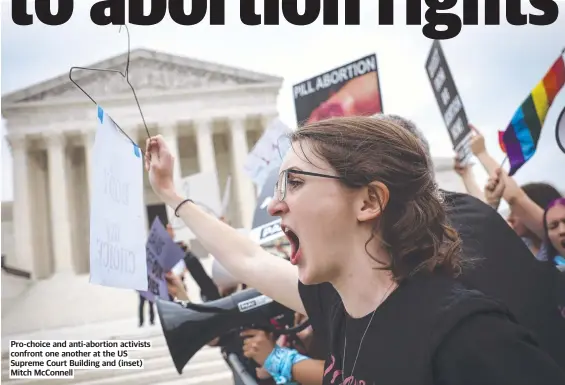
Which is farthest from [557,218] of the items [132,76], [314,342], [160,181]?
[132,76]

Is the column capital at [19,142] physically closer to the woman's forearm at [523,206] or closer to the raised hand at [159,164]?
the raised hand at [159,164]

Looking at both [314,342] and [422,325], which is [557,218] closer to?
[314,342]

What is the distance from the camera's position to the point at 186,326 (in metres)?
1.88

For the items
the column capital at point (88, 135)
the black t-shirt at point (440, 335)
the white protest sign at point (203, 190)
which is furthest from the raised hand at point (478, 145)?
the column capital at point (88, 135)

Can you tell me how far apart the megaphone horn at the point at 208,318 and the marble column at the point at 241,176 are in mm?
14883

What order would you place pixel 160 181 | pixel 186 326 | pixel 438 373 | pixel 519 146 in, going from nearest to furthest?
pixel 438 373 < pixel 160 181 < pixel 186 326 < pixel 519 146

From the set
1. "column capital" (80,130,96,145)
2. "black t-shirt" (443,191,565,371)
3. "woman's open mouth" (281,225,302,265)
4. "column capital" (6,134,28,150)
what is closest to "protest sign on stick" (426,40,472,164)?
→ "black t-shirt" (443,191,565,371)

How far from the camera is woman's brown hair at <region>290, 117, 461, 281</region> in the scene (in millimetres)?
908

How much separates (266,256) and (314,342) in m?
0.74

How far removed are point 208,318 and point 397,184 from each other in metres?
1.16

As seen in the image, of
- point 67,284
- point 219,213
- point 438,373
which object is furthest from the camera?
point 67,284

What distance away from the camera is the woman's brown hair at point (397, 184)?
2.98 feet

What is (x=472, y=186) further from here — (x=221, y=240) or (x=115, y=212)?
(x=115, y=212)

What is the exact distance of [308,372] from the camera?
65.4 inches
